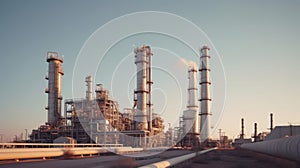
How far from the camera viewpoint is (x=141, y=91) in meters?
60.2

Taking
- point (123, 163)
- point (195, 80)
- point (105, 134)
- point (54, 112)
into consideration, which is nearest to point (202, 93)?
point (195, 80)

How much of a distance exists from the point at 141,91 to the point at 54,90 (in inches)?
684

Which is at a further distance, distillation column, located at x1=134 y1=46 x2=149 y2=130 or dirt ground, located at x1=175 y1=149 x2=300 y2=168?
distillation column, located at x1=134 y1=46 x2=149 y2=130

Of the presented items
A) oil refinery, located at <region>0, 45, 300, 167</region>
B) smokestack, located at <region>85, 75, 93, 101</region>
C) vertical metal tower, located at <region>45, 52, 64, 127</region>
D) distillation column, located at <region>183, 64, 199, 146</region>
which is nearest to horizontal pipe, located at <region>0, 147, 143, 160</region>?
oil refinery, located at <region>0, 45, 300, 167</region>

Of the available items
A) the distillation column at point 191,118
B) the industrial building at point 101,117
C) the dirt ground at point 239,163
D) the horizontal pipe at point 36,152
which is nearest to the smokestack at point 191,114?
the distillation column at point 191,118

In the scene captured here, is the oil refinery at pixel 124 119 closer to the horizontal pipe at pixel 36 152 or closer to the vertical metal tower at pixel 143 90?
the vertical metal tower at pixel 143 90

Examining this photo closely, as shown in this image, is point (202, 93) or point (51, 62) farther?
point (202, 93)

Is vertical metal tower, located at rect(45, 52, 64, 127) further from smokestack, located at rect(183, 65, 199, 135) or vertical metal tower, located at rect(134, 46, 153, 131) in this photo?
smokestack, located at rect(183, 65, 199, 135)

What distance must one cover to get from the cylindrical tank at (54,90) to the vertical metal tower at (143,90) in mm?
15730

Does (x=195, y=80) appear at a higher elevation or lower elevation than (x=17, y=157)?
higher

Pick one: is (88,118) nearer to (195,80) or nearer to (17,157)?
(195,80)

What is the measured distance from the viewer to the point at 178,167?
18766 millimetres

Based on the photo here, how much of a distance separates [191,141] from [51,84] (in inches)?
1308

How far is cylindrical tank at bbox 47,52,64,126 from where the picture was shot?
60094 millimetres
